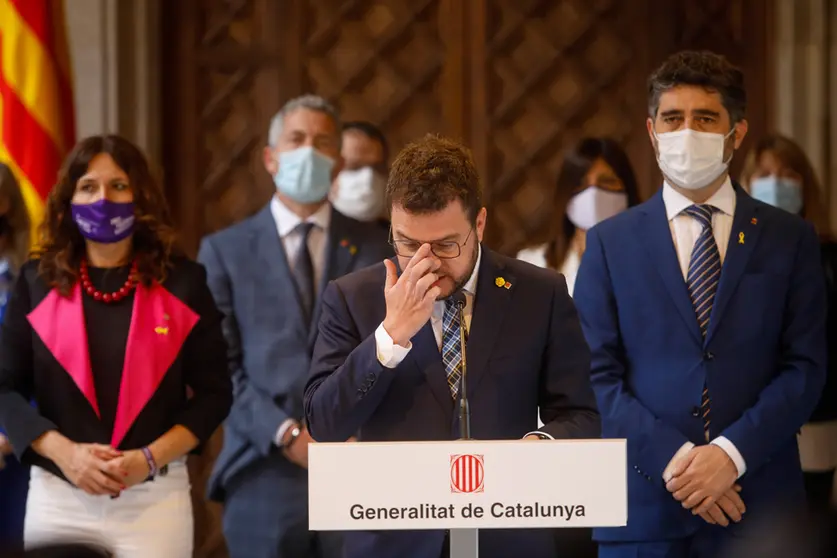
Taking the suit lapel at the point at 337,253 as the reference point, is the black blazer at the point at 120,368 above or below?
below

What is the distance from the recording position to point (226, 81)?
18.9 feet

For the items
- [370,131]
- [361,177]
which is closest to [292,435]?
[361,177]

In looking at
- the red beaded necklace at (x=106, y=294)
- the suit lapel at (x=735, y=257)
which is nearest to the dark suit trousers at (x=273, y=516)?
the red beaded necklace at (x=106, y=294)

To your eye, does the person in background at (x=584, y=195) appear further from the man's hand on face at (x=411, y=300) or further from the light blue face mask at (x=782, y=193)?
the man's hand on face at (x=411, y=300)

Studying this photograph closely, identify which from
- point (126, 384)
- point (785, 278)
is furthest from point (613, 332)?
point (126, 384)

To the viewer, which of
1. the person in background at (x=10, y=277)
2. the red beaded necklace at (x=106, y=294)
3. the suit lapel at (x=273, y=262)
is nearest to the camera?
the red beaded necklace at (x=106, y=294)

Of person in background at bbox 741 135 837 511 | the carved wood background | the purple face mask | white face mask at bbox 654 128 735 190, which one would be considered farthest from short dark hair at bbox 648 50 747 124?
the carved wood background

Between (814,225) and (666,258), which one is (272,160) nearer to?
→ (666,258)

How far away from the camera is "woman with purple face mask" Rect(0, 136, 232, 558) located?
3.15 metres

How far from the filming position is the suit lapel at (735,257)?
309 centimetres

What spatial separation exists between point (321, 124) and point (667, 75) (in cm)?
133

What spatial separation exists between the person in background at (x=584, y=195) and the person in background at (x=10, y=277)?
1.80m

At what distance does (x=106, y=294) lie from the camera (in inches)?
130

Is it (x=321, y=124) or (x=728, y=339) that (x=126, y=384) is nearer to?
(x=321, y=124)
